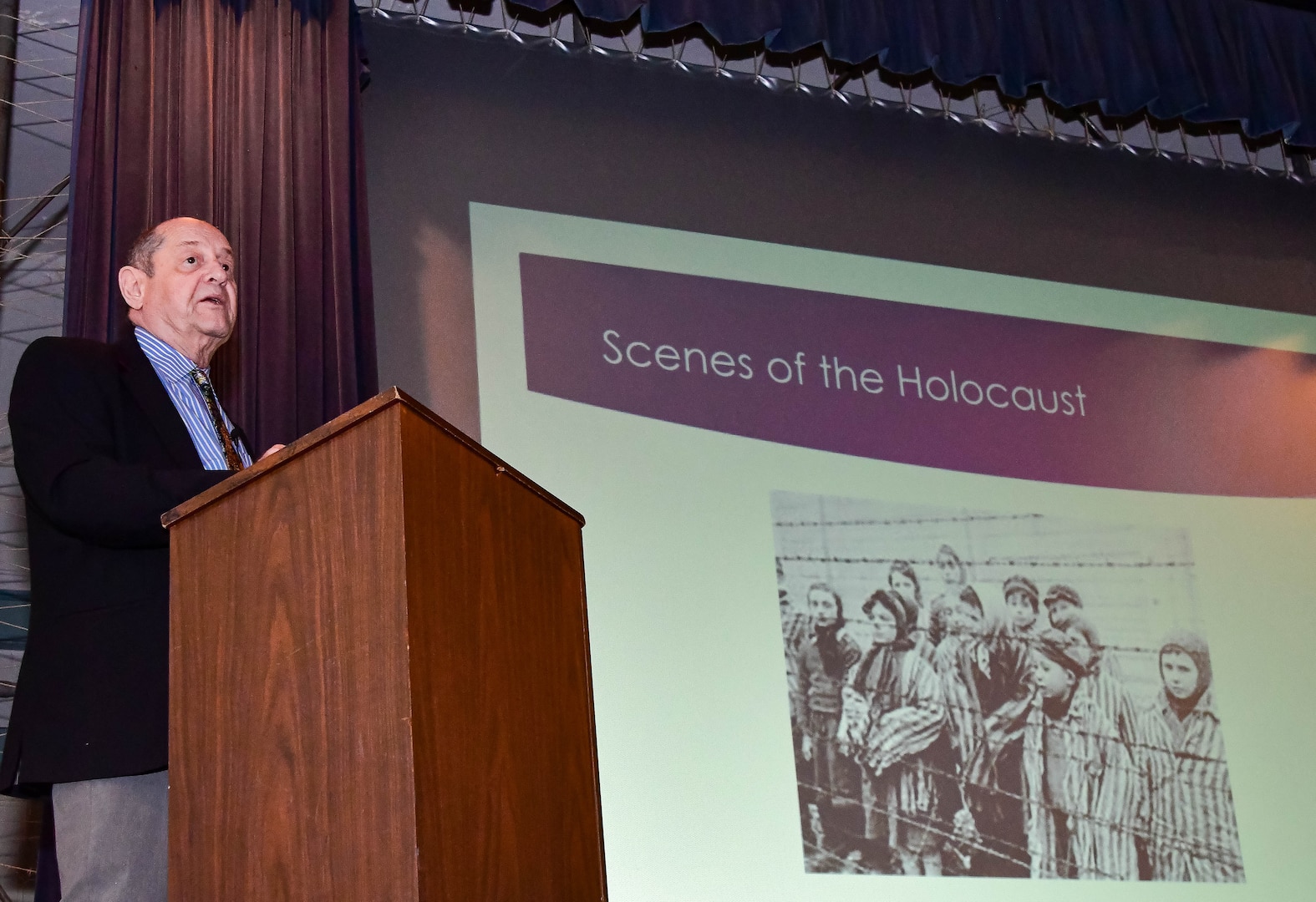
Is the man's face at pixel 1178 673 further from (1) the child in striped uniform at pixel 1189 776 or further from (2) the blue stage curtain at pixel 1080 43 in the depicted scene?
(2) the blue stage curtain at pixel 1080 43

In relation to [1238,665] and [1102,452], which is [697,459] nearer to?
[1102,452]

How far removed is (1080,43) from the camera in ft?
13.1

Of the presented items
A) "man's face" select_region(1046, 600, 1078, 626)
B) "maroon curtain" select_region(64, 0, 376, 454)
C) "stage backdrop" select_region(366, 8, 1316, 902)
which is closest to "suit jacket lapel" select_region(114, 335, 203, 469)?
"maroon curtain" select_region(64, 0, 376, 454)

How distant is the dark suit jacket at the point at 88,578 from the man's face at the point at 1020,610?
2.29 metres

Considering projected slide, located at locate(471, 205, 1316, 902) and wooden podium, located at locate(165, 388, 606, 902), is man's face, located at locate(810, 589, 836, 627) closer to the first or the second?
projected slide, located at locate(471, 205, 1316, 902)

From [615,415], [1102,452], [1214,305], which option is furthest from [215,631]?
[1214,305]

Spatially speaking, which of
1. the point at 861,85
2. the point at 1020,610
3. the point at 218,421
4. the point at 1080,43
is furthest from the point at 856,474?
the point at 218,421

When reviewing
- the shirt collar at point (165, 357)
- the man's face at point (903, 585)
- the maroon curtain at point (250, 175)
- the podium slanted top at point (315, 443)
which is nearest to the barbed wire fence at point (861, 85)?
the maroon curtain at point (250, 175)

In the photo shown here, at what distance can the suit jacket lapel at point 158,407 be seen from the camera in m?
1.69

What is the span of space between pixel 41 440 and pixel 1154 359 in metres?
3.17

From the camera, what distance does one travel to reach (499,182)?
3410 millimetres

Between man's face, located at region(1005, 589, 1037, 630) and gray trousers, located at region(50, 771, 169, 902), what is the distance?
2345 millimetres

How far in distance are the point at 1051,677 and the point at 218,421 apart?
7.43ft

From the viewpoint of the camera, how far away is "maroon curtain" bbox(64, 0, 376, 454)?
2832mm
